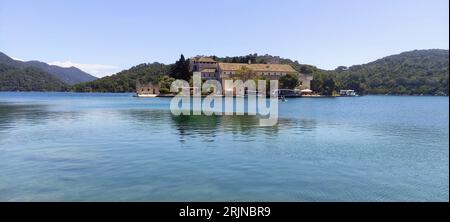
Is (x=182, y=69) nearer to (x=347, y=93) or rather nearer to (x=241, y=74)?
(x=241, y=74)

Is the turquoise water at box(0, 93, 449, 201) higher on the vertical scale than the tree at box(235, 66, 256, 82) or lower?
lower

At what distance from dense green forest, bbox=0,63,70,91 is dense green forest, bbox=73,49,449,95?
92.4 ft

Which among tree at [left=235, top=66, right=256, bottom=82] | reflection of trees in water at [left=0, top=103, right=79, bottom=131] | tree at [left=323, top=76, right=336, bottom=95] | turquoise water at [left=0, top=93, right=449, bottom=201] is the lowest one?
turquoise water at [left=0, top=93, right=449, bottom=201]

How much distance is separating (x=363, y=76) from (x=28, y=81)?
443 feet

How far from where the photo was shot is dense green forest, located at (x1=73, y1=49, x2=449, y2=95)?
98.8 m

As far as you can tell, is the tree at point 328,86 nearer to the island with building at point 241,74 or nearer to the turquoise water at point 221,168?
the island with building at point 241,74

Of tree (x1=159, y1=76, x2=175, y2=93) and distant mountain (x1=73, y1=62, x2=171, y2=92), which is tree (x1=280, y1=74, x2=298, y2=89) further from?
distant mountain (x1=73, y1=62, x2=171, y2=92)

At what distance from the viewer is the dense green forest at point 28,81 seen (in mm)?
128500

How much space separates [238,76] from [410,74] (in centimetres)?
5783

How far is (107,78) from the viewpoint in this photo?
158 metres

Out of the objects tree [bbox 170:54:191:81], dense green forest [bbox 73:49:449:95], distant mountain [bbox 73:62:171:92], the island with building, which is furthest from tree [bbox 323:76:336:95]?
distant mountain [bbox 73:62:171:92]

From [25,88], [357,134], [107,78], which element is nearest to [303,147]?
[357,134]

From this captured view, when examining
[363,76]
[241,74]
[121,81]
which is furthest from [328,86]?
[121,81]
